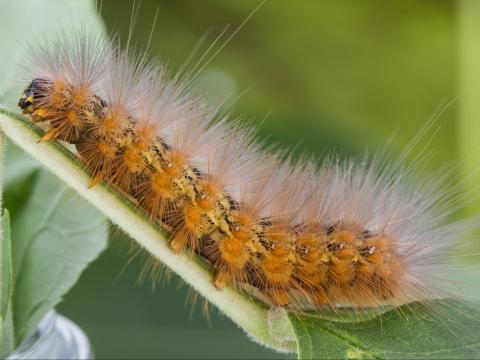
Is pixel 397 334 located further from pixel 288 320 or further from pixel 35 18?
pixel 35 18

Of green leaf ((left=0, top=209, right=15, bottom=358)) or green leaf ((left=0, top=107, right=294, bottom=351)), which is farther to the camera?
green leaf ((left=0, top=209, right=15, bottom=358))

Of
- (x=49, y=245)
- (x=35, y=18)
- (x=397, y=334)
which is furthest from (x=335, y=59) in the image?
(x=397, y=334)

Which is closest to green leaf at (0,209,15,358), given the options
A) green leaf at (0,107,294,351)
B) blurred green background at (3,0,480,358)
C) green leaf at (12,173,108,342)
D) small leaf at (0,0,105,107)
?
green leaf at (0,107,294,351)

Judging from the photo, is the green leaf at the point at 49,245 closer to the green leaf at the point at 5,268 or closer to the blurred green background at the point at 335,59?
the green leaf at the point at 5,268

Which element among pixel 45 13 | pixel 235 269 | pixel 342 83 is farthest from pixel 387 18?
pixel 235 269

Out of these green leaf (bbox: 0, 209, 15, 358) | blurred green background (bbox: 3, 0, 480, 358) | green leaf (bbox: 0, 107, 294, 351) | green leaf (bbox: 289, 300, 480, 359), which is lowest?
green leaf (bbox: 0, 209, 15, 358)

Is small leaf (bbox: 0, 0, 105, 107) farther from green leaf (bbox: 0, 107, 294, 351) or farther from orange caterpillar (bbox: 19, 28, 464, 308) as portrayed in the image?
green leaf (bbox: 0, 107, 294, 351)

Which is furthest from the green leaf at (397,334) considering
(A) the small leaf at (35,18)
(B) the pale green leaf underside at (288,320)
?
(A) the small leaf at (35,18)

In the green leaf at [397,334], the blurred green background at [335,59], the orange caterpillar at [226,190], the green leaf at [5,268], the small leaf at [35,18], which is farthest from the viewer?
the blurred green background at [335,59]
